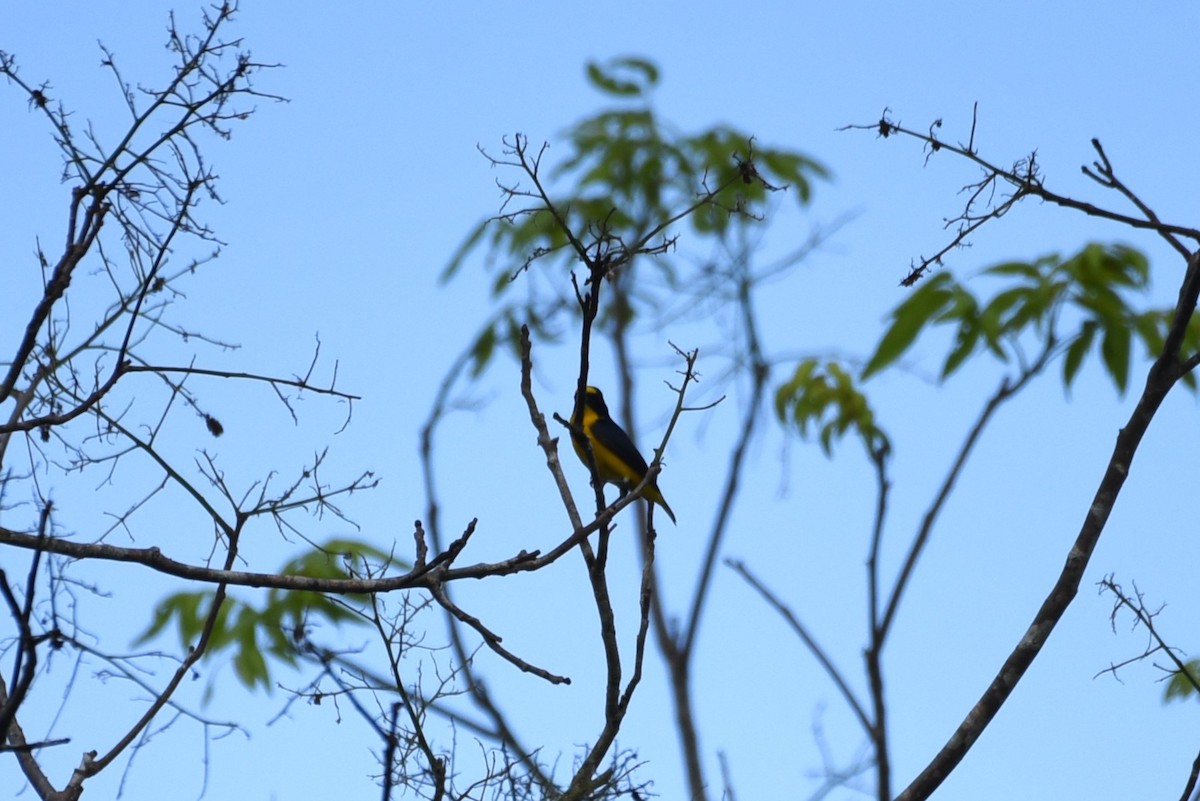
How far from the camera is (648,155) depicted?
23.9 ft

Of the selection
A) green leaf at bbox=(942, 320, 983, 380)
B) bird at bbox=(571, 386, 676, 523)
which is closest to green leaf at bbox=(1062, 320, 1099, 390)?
green leaf at bbox=(942, 320, 983, 380)

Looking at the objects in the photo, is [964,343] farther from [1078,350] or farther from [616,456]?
[616,456]

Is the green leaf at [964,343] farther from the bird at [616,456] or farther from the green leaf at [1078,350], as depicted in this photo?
the bird at [616,456]

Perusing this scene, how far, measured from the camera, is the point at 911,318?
5172mm

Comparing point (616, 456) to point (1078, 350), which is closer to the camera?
point (1078, 350)

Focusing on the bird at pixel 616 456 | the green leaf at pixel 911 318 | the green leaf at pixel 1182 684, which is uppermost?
the bird at pixel 616 456

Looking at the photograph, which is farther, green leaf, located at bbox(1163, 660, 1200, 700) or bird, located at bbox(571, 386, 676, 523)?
bird, located at bbox(571, 386, 676, 523)

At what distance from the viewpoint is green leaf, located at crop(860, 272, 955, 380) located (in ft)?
16.6

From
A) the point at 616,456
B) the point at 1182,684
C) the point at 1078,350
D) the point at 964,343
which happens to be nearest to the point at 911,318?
the point at 964,343

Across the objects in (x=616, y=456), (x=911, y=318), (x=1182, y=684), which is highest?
(x=616, y=456)

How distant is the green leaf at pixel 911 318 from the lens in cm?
506

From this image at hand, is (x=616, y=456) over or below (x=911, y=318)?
over

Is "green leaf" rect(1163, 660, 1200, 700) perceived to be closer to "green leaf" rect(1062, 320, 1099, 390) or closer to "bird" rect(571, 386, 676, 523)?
"green leaf" rect(1062, 320, 1099, 390)

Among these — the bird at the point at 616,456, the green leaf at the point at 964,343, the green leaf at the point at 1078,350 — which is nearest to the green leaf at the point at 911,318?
the green leaf at the point at 964,343
